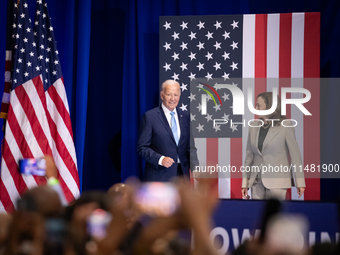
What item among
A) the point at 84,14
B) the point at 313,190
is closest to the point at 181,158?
the point at 313,190

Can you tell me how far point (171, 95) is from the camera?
12.0ft

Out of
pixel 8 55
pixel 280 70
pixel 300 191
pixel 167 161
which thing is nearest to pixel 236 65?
pixel 280 70

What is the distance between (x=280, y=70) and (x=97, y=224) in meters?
3.44

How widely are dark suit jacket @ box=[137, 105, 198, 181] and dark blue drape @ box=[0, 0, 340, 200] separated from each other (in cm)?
39

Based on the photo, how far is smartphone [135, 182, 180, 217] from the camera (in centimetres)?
44

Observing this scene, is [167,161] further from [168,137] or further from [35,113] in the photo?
[35,113]

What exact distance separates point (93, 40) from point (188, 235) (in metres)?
3.69

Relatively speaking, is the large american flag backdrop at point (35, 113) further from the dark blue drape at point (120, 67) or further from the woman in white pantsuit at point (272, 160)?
the woman in white pantsuit at point (272, 160)

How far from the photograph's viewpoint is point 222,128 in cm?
359

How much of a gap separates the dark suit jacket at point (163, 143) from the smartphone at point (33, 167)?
113 inches

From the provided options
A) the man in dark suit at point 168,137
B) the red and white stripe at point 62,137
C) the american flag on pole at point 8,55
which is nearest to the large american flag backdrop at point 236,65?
the man in dark suit at point 168,137

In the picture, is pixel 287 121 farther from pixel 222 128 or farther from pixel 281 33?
pixel 281 33

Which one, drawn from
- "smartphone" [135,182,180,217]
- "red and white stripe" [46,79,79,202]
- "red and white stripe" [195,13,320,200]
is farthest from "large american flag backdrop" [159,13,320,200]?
"smartphone" [135,182,180,217]

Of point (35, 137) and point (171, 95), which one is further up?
point (171, 95)
